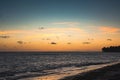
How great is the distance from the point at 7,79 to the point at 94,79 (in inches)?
474

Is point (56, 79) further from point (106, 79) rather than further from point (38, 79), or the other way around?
point (106, 79)

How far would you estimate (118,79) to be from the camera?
2480cm

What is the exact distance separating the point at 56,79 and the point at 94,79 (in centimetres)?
528

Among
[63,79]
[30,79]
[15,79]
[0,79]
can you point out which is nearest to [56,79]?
[63,79]

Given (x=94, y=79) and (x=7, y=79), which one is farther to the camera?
(x=7, y=79)

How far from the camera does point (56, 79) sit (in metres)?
29.0

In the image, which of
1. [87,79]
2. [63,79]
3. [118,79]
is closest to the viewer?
[118,79]

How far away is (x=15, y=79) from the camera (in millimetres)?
30656

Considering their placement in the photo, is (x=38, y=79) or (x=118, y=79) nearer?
(x=118, y=79)

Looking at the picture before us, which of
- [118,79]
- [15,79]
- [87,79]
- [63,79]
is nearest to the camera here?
[118,79]

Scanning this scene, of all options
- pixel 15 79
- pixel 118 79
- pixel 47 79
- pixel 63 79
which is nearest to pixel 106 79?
pixel 118 79

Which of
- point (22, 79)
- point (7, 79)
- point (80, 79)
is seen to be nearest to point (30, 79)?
point (22, 79)

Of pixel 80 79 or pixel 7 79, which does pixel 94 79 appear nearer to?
pixel 80 79

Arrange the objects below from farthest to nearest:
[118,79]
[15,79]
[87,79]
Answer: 1. [15,79]
2. [87,79]
3. [118,79]
